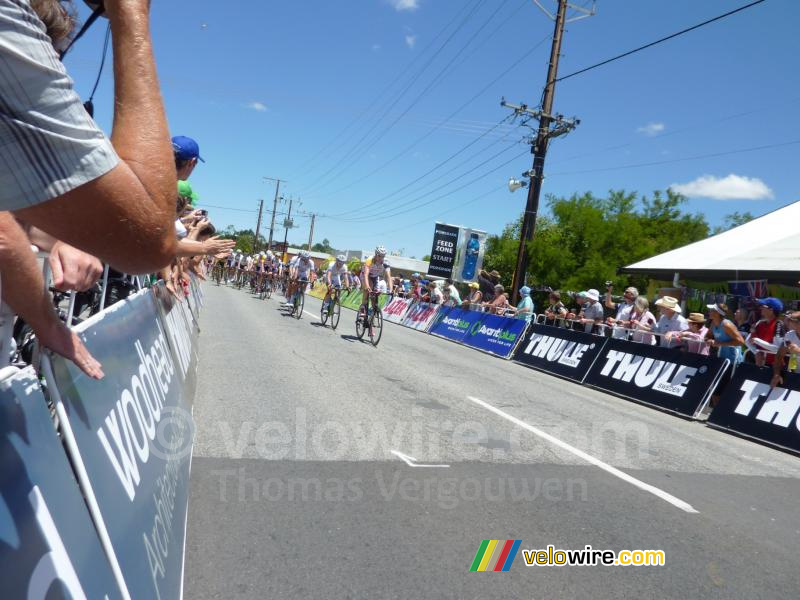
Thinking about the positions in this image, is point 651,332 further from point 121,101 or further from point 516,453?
point 121,101

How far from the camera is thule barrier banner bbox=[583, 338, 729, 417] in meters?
9.61

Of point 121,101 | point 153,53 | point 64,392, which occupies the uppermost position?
point 153,53

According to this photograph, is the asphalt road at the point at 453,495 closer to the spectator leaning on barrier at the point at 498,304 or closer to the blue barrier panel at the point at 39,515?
the blue barrier panel at the point at 39,515

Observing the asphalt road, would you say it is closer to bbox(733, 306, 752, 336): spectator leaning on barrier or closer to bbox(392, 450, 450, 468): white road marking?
bbox(392, 450, 450, 468): white road marking

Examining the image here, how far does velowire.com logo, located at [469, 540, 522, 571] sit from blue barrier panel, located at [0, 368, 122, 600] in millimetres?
2357

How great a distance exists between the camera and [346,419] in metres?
6.42

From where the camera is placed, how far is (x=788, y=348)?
8.85 meters

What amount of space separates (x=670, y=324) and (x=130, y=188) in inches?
482

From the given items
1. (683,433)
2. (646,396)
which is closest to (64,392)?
(683,433)

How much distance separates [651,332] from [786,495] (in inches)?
254

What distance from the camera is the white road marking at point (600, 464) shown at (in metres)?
4.90

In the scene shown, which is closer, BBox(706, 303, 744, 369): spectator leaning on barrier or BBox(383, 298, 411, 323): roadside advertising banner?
BBox(706, 303, 744, 369): spectator leaning on barrier

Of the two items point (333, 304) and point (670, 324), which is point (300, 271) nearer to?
point (333, 304)

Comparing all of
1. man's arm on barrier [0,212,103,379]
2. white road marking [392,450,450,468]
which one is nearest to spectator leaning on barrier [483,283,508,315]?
white road marking [392,450,450,468]
